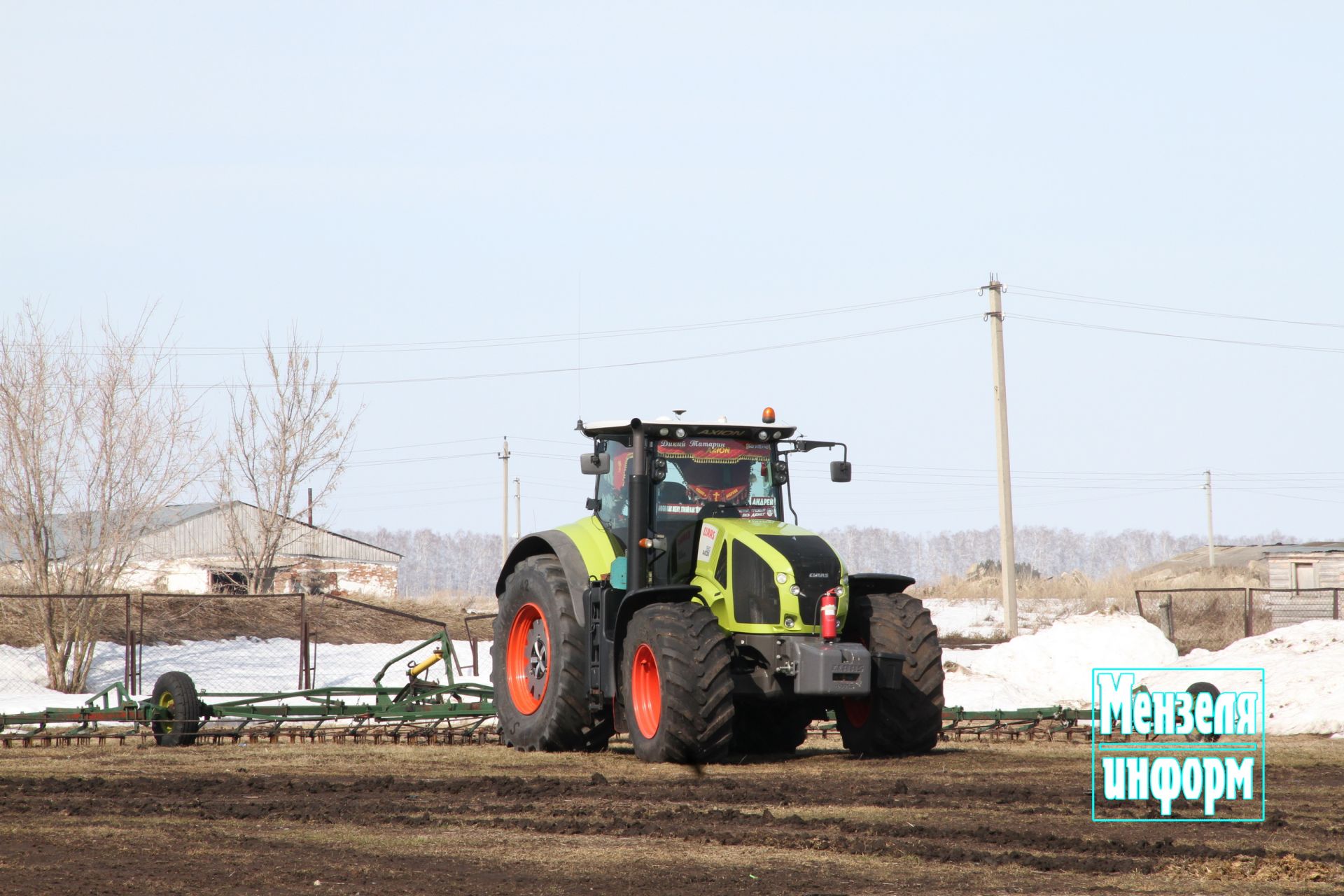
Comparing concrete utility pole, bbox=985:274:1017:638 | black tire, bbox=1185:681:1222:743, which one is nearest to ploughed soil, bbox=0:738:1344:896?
black tire, bbox=1185:681:1222:743

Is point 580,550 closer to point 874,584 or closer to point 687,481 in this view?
point 687,481

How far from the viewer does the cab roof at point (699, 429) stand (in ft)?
37.8

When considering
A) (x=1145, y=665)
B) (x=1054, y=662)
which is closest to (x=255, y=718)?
(x=1054, y=662)

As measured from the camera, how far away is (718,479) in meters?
11.7

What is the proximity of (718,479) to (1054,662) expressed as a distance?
35.6 ft

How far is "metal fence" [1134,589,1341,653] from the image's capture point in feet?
91.9

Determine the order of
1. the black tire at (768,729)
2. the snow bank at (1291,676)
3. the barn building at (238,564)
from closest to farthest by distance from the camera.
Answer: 1. the black tire at (768,729)
2. the snow bank at (1291,676)
3. the barn building at (238,564)

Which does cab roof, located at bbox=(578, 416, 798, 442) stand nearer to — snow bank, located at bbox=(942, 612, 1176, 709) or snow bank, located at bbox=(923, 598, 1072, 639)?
snow bank, located at bbox=(942, 612, 1176, 709)

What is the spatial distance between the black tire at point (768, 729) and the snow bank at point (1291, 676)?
17.2 feet

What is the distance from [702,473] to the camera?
11.7m

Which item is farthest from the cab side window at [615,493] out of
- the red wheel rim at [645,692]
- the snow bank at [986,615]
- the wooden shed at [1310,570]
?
the wooden shed at [1310,570]

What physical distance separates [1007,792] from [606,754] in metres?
3.91

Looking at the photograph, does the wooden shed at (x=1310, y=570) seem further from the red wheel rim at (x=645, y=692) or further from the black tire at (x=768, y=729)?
the red wheel rim at (x=645, y=692)

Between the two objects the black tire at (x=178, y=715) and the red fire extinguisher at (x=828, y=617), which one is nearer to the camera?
the red fire extinguisher at (x=828, y=617)
